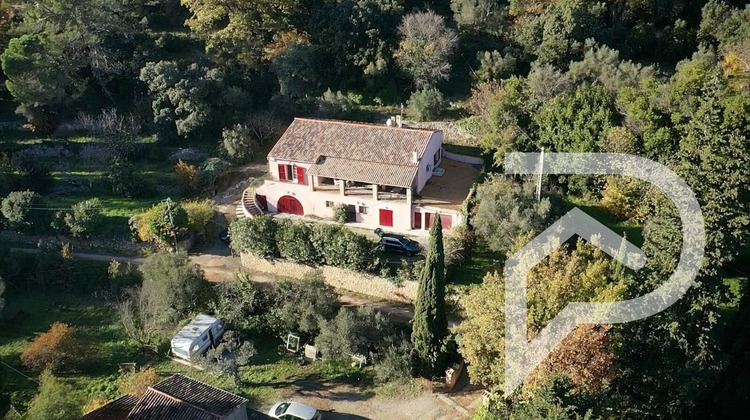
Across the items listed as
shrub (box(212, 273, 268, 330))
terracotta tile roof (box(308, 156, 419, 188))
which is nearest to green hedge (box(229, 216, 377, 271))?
shrub (box(212, 273, 268, 330))

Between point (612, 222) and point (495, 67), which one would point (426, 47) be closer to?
point (495, 67)

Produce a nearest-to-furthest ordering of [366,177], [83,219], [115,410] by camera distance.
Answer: [115,410]
[366,177]
[83,219]

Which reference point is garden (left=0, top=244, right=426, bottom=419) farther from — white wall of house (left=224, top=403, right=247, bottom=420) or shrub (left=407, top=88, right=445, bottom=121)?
shrub (left=407, top=88, right=445, bottom=121)

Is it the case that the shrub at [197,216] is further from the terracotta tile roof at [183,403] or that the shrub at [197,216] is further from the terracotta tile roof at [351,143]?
the terracotta tile roof at [183,403]

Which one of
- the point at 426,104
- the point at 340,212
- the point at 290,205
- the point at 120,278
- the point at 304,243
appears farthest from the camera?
the point at 426,104

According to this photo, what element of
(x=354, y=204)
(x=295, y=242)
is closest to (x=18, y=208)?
(x=295, y=242)

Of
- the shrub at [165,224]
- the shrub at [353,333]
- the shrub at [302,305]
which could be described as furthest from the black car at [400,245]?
the shrub at [165,224]
